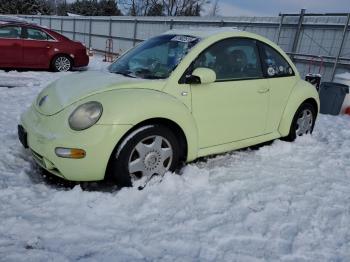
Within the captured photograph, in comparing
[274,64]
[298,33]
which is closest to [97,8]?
[298,33]

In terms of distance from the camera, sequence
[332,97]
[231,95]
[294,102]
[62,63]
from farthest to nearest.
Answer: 1. [62,63]
2. [332,97]
3. [294,102]
4. [231,95]

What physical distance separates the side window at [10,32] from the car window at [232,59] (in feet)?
29.3

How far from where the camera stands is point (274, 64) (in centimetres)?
506

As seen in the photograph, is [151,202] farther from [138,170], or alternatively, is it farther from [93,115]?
[93,115]

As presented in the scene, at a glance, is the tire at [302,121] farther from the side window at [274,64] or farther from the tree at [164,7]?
the tree at [164,7]

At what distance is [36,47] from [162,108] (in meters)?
9.32

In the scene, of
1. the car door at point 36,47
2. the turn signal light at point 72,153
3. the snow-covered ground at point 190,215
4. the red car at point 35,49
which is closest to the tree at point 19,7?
the red car at point 35,49

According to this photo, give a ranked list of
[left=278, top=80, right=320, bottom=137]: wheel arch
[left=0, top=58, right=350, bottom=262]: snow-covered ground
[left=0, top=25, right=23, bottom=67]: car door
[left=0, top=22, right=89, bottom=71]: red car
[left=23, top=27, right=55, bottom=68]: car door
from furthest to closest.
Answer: [left=23, top=27, right=55, bottom=68]: car door
[left=0, top=22, right=89, bottom=71]: red car
[left=0, top=25, right=23, bottom=67]: car door
[left=278, top=80, right=320, bottom=137]: wheel arch
[left=0, top=58, right=350, bottom=262]: snow-covered ground

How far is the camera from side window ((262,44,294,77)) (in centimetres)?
493

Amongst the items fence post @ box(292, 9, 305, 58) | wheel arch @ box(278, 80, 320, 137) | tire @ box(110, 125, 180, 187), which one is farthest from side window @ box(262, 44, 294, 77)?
fence post @ box(292, 9, 305, 58)

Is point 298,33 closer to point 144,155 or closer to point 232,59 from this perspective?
point 232,59

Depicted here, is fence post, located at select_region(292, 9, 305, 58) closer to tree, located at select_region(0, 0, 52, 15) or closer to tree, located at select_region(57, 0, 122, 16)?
tree, located at select_region(57, 0, 122, 16)

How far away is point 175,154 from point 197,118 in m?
0.46

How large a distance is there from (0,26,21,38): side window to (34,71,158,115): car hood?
318 inches
